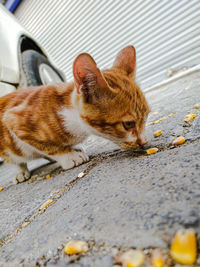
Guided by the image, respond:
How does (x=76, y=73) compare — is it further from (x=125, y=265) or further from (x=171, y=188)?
(x=125, y=265)

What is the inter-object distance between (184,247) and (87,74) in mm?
1033

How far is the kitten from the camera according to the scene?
52.1 inches

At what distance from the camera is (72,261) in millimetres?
581

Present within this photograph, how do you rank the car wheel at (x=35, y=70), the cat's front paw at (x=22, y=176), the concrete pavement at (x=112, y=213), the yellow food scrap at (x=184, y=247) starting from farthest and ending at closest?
the car wheel at (x=35, y=70) → the cat's front paw at (x=22, y=176) → the concrete pavement at (x=112, y=213) → the yellow food scrap at (x=184, y=247)

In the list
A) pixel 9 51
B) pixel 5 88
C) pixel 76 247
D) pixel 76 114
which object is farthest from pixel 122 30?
pixel 76 247

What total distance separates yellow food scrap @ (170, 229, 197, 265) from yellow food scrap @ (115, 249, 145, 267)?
3.2 inches

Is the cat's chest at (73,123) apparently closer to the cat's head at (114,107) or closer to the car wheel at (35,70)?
the cat's head at (114,107)

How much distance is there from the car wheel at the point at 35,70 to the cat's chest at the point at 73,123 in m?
1.78

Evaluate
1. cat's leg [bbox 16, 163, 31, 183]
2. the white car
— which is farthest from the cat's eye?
→ the white car

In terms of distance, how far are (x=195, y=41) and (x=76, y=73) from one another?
501 cm

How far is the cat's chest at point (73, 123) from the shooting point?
1.54m

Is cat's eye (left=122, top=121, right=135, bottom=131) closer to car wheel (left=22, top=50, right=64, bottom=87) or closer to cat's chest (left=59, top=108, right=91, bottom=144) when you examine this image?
cat's chest (left=59, top=108, right=91, bottom=144)

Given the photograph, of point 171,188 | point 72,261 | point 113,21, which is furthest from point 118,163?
point 113,21

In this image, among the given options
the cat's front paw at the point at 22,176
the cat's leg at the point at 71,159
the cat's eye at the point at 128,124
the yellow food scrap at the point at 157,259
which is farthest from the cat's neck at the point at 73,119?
the yellow food scrap at the point at 157,259
